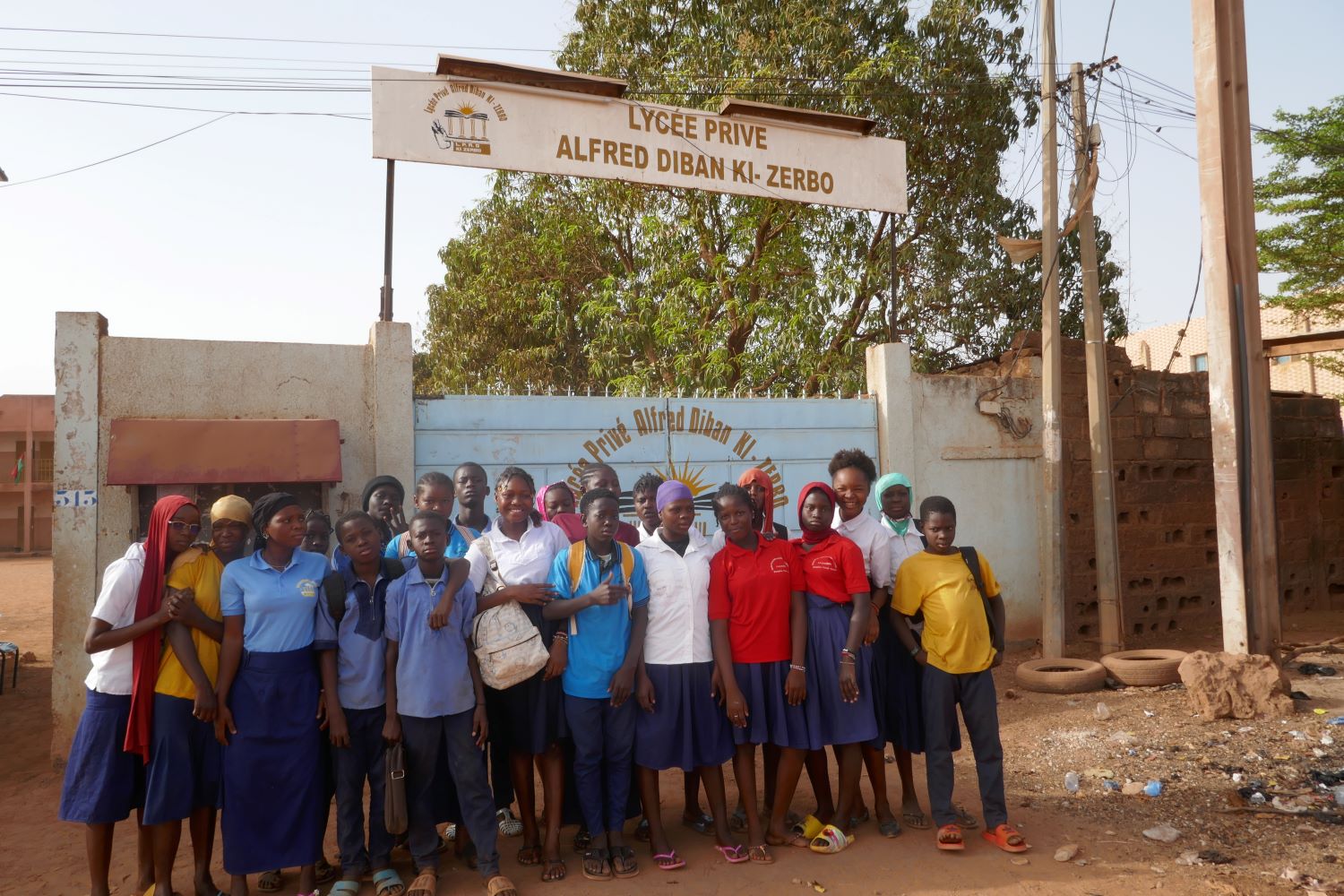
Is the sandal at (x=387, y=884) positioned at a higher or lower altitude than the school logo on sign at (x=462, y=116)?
lower

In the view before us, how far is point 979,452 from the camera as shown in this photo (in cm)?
776

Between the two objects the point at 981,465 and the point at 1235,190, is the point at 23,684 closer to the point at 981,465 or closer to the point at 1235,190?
the point at 981,465

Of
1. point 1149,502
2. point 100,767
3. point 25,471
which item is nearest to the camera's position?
point 100,767

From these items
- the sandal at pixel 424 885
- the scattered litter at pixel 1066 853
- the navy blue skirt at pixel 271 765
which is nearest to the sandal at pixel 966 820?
the scattered litter at pixel 1066 853

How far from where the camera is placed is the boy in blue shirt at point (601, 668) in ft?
11.3

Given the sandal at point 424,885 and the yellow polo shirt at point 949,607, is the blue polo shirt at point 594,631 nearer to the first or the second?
the sandal at point 424,885

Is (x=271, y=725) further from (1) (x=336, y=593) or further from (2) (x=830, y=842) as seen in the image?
(2) (x=830, y=842)

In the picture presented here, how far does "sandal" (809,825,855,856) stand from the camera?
3625 millimetres

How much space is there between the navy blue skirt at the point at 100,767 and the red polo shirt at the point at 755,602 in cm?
214

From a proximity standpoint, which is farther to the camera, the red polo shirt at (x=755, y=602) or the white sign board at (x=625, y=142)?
the white sign board at (x=625, y=142)

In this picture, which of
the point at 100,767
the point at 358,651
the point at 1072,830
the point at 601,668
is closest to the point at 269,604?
the point at 358,651

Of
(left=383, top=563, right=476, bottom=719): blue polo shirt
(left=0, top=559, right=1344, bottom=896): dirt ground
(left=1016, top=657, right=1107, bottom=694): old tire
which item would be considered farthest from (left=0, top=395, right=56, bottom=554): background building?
(left=1016, top=657, right=1107, bottom=694): old tire

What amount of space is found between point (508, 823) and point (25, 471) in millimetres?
24278

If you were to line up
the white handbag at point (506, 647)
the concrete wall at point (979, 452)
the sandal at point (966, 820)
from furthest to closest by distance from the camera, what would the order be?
1. the concrete wall at point (979, 452)
2. the sandal at point (966, 820)
3. the white handbag at point (506, 647)
